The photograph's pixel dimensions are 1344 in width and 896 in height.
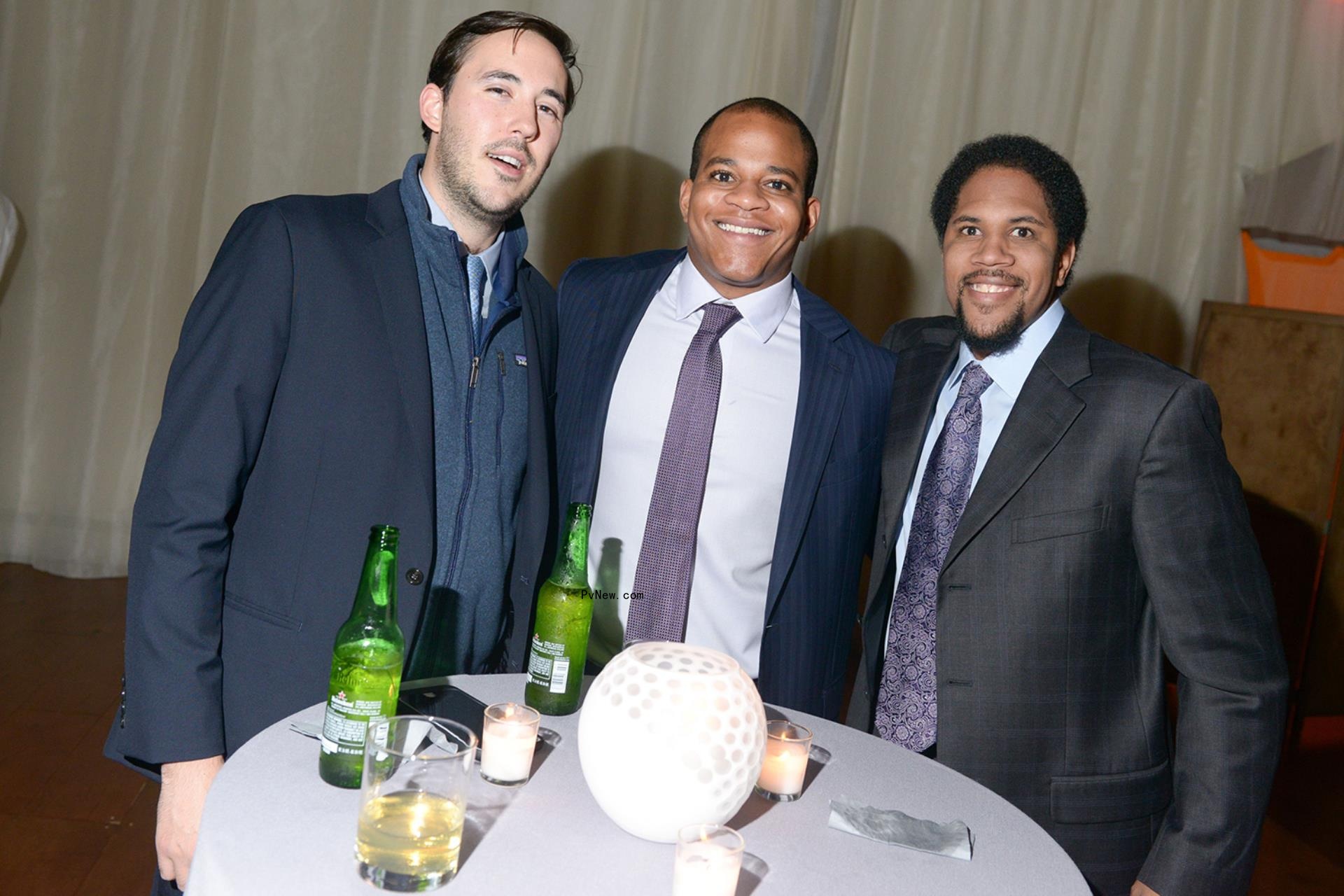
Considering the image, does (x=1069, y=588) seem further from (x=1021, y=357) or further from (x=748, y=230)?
(x=748, y=230)

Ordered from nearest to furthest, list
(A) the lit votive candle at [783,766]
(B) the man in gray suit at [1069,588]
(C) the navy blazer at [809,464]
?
(A) the lit votive candle at [783,766]
(B) the man in gray suit at [1069,588]
(C) the navy blazer at [809,464]

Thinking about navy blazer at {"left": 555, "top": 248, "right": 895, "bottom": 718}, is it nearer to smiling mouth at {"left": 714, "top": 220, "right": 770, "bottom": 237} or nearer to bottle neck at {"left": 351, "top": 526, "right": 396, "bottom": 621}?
smiling mouth at {"left": 714, "top": 220, "right": 770, "bottom": 237}

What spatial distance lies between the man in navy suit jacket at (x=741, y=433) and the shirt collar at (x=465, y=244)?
38cm

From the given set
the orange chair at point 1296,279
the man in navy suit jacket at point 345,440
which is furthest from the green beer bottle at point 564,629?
the orange chair at point 1296,279

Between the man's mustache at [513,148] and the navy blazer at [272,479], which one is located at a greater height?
the man's mustache at [513,148]

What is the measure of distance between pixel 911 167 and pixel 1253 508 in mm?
1875

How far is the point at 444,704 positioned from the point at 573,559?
9.7 inches

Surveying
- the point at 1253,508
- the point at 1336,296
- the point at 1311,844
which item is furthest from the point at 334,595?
the point at 1336,296

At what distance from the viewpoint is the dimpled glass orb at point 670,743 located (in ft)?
3.70

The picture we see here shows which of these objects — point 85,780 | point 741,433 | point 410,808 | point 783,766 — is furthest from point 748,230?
point 85,780

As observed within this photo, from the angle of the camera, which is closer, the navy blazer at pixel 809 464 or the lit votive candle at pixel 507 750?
the lit votive candle at pixel 507 750

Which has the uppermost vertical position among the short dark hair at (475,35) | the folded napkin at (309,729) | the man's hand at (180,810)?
the short dark hair at (475,35)

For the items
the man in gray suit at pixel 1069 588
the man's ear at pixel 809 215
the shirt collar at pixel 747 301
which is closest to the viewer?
the man in gray suit at pixel 1069 588

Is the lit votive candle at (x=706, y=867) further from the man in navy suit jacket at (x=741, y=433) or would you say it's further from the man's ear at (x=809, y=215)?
the man's ear at (x=809, y=215)
